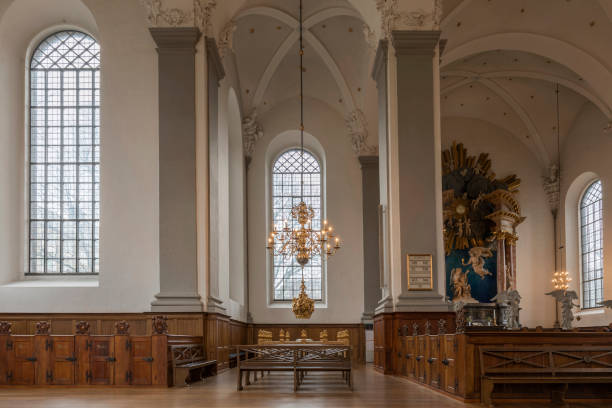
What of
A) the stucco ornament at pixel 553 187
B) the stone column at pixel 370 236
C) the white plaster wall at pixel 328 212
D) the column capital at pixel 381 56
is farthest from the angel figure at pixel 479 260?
the column capital at pixel 381 56

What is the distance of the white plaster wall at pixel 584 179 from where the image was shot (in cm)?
2064

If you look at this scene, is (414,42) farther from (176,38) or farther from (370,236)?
(370,236)

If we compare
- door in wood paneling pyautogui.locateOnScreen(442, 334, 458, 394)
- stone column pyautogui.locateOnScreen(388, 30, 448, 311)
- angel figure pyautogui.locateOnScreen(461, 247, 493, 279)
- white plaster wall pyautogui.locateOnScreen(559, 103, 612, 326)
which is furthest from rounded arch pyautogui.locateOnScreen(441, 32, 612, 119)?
door in wood paneling pyautogui.locateOnScreen(442, 334, 458, 394)

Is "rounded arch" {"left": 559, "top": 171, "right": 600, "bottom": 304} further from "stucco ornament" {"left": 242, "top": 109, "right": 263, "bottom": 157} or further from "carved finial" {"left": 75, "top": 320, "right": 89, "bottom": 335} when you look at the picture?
"carved finial" {"left": 75, "top": 320, "right": 89, "bottom": 335}

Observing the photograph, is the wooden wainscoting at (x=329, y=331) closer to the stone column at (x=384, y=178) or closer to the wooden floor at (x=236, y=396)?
the stone column at (x=384, y=178)

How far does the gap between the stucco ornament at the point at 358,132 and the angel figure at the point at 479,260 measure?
210 inches

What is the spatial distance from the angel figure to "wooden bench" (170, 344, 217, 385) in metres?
12.4

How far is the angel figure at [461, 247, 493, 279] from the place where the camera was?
75.5 ft

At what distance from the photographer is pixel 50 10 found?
1443 cm

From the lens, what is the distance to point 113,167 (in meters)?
13.5

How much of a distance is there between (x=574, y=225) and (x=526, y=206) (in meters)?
1.63

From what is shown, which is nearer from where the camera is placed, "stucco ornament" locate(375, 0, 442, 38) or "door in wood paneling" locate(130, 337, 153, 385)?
"door in wood paneling" locate(130, 337, 153, 385)

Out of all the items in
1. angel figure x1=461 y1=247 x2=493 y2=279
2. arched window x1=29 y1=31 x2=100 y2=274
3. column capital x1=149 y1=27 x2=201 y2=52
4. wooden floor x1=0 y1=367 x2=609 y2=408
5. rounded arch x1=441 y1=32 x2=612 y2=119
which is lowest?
wooden floor x1=0 y1=367 x2=609 y2=408

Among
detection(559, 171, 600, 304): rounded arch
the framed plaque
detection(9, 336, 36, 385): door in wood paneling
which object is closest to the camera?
detection(9, 336, 36, 385): door in wood paneling
